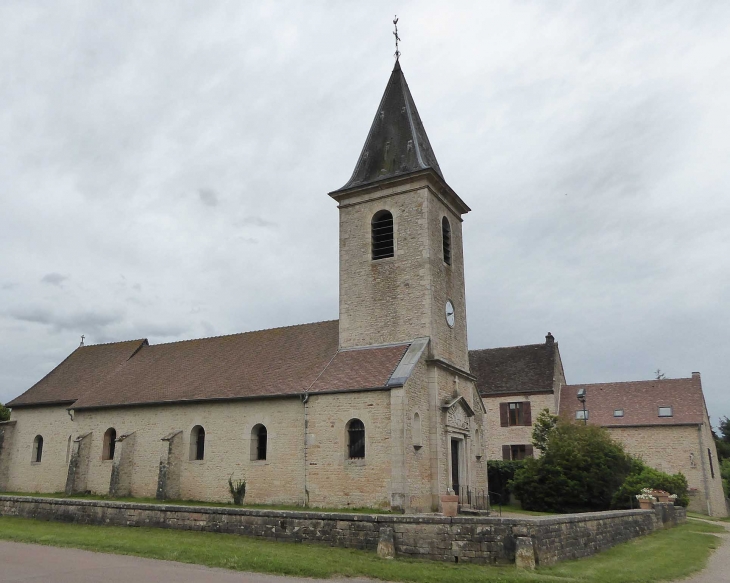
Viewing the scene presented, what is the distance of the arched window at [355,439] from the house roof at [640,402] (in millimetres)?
17924

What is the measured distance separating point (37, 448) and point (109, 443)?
5.09 meters

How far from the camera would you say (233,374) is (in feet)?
77.8

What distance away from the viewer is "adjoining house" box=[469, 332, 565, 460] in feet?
113

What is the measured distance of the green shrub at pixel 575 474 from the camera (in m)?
→ 24.1

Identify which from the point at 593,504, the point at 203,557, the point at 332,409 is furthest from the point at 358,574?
the point at 593,504

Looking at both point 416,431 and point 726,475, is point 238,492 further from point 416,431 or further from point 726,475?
point 726,475

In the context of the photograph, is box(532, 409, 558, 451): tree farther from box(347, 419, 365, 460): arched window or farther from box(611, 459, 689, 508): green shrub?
box(347, 419, 365, 460): arched window

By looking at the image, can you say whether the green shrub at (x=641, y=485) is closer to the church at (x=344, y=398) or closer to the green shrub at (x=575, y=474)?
the green shrub at (x=575, y=474)

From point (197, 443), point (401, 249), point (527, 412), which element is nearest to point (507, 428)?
point (527, 412)

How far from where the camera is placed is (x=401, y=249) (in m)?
22.3

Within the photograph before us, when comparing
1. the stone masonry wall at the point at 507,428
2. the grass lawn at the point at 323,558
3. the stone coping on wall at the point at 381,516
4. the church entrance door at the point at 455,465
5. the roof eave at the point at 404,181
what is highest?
the roof eave at the point at 404,181

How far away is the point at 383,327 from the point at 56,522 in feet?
37.8

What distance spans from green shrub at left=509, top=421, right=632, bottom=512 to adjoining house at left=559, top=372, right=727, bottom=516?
25.1ft

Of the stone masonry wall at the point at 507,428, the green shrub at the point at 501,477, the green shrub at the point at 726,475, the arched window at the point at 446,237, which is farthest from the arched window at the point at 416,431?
the green shrub at the point at 726,475
